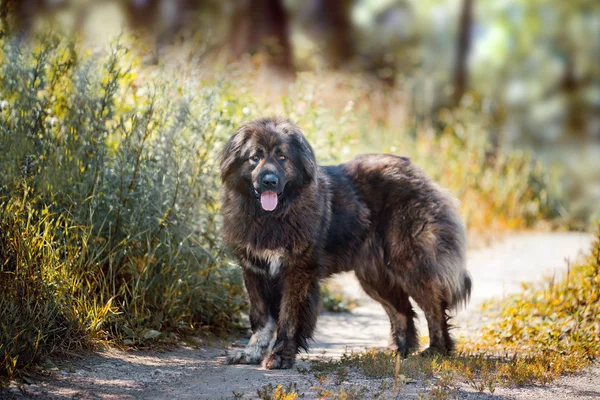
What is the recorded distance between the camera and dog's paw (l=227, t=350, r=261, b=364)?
505 cm

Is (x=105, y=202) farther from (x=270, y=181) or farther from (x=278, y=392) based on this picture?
(x=278, y=392)

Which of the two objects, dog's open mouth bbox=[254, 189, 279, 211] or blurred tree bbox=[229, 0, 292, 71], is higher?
blurred tree bbox=[229, 0, 292, 71]

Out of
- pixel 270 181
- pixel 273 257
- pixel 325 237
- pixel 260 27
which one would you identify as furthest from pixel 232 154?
pixel 260 27

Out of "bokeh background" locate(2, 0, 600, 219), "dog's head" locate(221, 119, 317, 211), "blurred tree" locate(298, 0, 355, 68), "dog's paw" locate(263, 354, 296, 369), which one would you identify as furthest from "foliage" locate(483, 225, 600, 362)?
"blurred tree" locate(298, 0, 355, 68)

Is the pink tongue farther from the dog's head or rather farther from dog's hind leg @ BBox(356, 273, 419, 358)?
dog's hind leg @ BBox(356, 273, 419, 358)

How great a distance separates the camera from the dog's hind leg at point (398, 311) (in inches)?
225

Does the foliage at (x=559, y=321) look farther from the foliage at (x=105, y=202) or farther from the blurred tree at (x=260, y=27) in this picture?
the blurred tree at (x=260, y=27)

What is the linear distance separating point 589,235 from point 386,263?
21.2ft

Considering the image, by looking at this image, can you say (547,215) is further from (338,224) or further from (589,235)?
(338,224)

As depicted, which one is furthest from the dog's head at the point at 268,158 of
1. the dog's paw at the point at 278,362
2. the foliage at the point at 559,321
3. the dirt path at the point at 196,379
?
the foliage at the point at 559,321

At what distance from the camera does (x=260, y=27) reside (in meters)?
16.9

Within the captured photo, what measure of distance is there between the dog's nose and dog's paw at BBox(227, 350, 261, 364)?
3.98 feet

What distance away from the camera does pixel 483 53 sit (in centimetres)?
1886

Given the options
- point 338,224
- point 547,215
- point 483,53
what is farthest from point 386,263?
point 483,53
